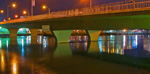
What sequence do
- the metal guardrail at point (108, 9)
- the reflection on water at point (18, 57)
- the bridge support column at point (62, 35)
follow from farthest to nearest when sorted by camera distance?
1. the bridge support column at point (62, 35)
2. the metal guardrail at point (108, 9)
3. the reflection on water at point (18, 57)

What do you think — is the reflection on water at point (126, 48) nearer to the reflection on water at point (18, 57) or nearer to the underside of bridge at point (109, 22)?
the underside of bridge at point (109, 22)

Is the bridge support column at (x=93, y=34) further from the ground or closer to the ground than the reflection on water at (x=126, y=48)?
further from the ground

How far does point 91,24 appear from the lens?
108 ft

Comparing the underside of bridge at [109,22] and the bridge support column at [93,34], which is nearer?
the underside of bridge at [109,22]

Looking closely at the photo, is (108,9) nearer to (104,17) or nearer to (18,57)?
(104,17)

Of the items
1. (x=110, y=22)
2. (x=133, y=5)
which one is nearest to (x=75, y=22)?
(x=110, y=22)

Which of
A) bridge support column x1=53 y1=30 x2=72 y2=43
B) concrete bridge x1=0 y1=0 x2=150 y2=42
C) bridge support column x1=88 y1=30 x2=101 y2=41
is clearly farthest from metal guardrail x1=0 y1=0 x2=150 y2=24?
bridge support column x1=88 y1=30 x2=101 y2=41

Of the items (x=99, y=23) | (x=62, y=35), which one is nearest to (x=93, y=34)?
(x=62, y=35)

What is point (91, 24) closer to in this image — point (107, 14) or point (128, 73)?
point (107, 14)

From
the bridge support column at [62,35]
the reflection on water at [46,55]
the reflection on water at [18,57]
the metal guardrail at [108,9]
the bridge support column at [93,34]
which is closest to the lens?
the reflection on water at [18,57]

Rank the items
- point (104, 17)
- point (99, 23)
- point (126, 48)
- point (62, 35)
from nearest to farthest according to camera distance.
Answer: point (104, 17) → point (126, 48) → point (99, 23) → point (62, 35)

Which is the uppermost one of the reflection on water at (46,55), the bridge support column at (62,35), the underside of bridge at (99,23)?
the underside of bridge at (99,23)

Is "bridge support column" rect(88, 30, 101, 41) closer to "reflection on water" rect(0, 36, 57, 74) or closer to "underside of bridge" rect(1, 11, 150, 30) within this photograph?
"underside of bridge" rect(1, 11, 150, 30)

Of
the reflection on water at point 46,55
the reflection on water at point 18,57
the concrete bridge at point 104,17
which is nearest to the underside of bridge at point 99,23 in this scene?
the concrete bridge at point 104,17
